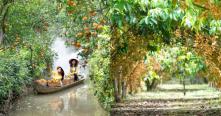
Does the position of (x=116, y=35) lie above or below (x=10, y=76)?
above

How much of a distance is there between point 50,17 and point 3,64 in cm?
947

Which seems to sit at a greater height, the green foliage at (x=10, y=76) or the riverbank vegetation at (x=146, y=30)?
the riverbank vegetation at (x=146, y=30)

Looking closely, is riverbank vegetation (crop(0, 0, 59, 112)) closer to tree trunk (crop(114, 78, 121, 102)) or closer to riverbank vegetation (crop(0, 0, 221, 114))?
riverbank vegetation (crop(0, 0, 221, 114))

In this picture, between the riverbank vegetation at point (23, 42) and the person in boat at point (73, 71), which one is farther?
the person in boat at point (73, 71)

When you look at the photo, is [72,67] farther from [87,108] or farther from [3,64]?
→ [3,64]

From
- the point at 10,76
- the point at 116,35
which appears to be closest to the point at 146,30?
the point at 116,35

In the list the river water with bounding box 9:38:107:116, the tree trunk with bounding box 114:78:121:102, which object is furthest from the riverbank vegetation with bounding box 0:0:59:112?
the tree trunk with bounding box 114:78:121:102

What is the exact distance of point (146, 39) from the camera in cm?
1383

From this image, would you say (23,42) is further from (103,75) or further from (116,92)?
(103,75)

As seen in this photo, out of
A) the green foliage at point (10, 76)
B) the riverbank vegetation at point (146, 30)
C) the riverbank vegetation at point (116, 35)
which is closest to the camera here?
the riverbank vegetation at point (146, 30)

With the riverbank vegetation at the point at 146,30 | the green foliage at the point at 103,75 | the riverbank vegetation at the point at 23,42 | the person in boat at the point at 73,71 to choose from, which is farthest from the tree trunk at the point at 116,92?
the person in boat at the point at 73,71

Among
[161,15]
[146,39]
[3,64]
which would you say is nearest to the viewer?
[161,15]

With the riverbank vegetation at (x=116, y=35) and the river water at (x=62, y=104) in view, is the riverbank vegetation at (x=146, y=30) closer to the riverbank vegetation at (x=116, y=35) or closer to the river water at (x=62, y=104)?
the riverbank vegetation at (x=116, y=35)

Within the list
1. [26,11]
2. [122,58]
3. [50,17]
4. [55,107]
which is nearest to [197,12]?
[122,58]
